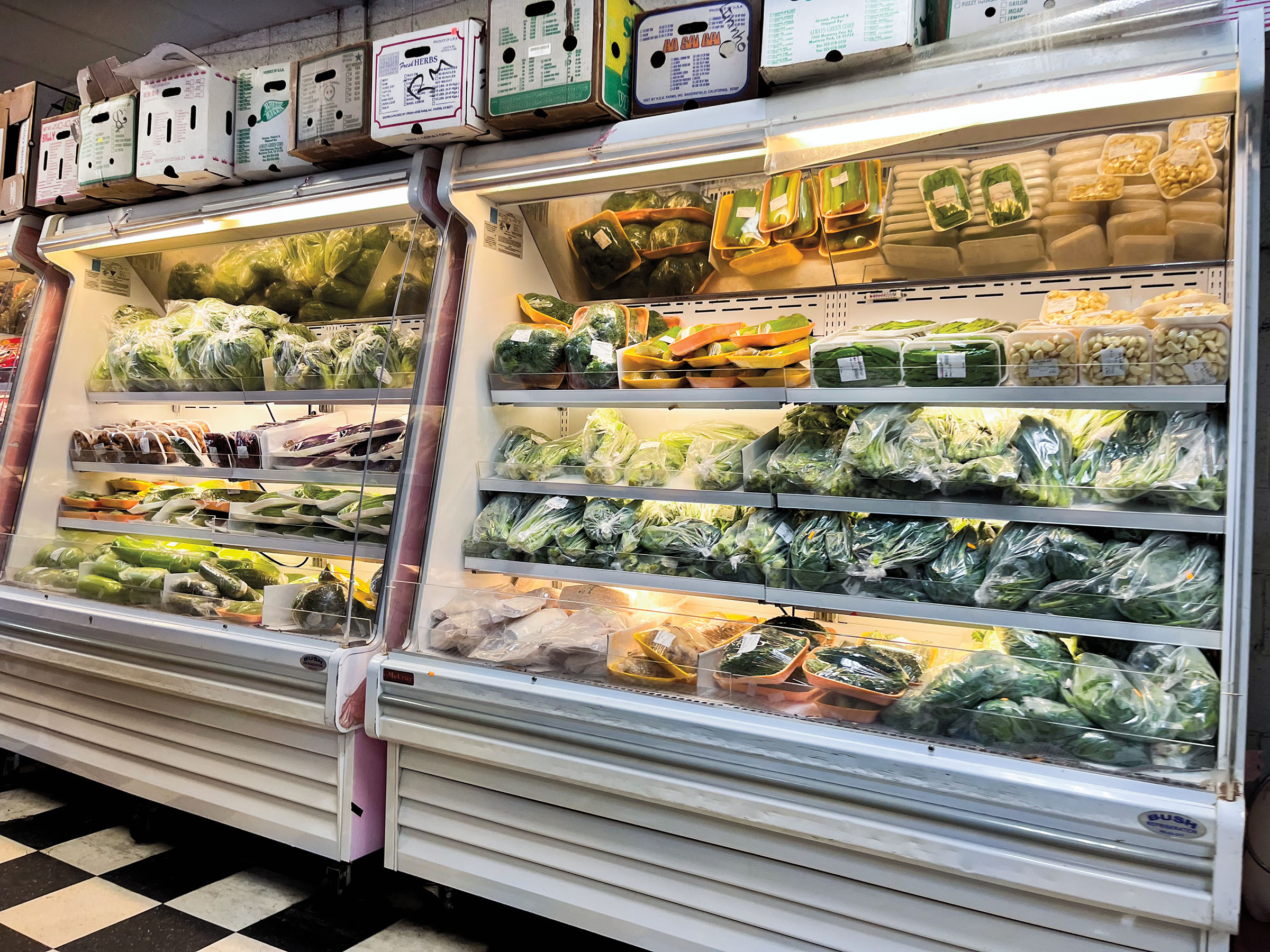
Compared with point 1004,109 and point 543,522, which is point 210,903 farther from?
point 1004,109

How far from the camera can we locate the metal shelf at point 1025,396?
184cm

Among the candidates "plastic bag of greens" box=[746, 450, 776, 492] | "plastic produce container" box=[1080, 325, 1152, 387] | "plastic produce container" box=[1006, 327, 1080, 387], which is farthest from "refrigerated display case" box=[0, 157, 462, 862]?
"plastic produce container" box=[1080, 325, 1152, 387]

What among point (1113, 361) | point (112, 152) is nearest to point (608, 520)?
point (1113, 361)

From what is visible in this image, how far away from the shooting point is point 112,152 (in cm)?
319

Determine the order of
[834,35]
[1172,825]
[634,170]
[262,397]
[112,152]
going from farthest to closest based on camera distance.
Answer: [112,152], [262,397], [634,170], [834,35], [1172,825]

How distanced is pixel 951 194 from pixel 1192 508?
3.10ft

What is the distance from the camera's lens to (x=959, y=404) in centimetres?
205

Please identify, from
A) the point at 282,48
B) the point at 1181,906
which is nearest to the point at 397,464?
the point at 1181,906

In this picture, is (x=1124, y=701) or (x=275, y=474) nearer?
(x=1124, y=701)

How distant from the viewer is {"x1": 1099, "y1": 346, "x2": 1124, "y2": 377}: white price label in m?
1.87

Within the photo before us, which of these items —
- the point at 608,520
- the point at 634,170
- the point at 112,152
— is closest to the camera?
the point at 634,170

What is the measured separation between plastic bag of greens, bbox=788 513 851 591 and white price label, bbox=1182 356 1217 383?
79 cm

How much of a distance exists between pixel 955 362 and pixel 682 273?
974 millimetres

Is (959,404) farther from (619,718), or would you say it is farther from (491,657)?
(491,657)
